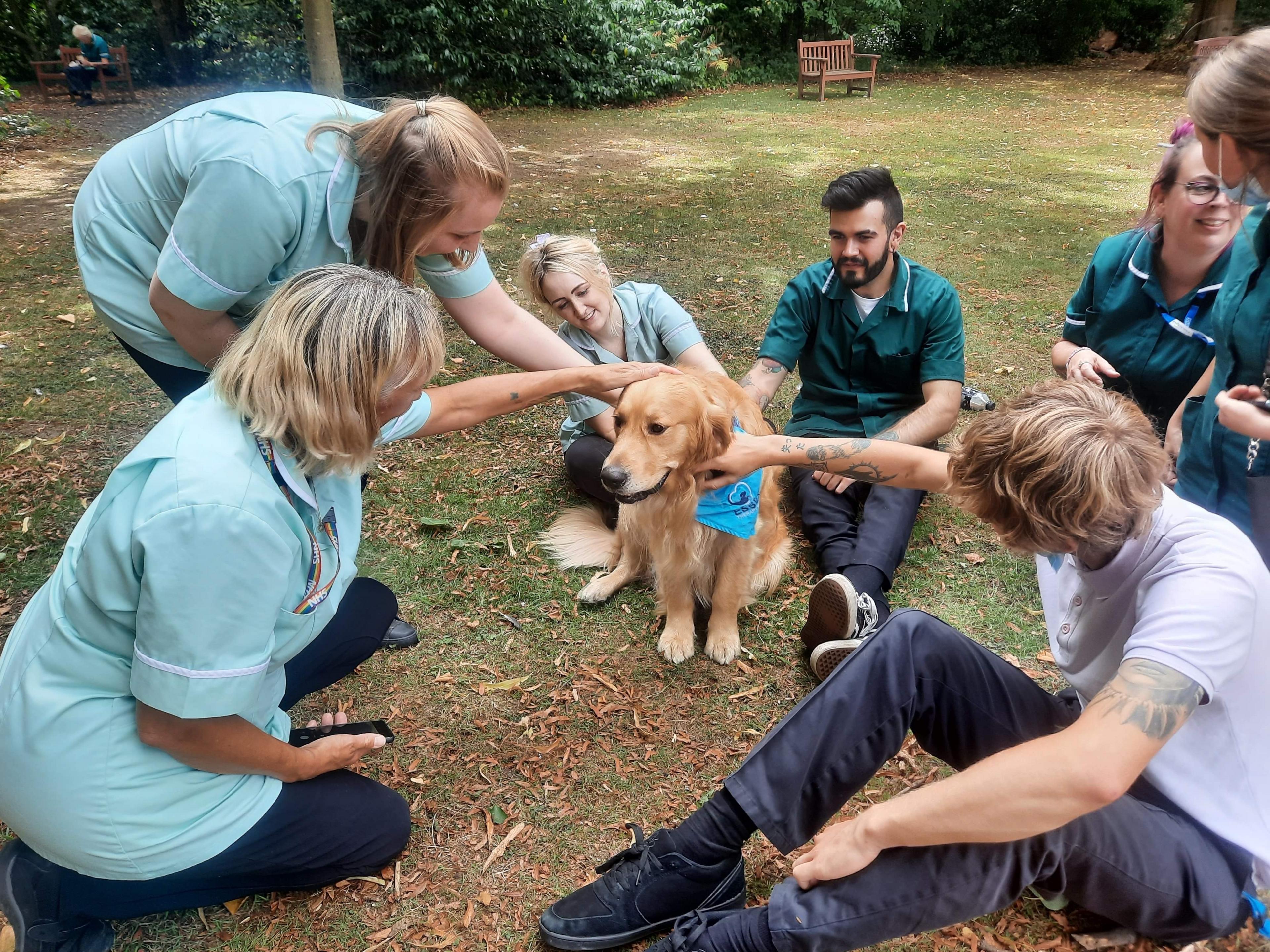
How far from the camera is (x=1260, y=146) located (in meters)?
1.85

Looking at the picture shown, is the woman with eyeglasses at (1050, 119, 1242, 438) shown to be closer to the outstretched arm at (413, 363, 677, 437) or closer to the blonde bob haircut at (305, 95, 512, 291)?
the outstretched arm at (413, 363, 677, 437)

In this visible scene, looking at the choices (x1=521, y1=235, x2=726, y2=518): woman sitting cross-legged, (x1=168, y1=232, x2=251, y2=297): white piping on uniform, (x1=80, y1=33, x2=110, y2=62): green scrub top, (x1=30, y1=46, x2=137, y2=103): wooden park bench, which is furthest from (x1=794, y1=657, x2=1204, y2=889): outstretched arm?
(x1=80, y1=33, x2=110, y2=62): green scrub top

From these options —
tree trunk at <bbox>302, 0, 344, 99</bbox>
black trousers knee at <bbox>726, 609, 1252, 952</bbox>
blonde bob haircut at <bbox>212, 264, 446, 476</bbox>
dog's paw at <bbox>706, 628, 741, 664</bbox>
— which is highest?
tree trunk at <bbox>302, 0, 344, 99</bbox>

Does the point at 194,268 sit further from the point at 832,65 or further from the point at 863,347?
the point at 832,65

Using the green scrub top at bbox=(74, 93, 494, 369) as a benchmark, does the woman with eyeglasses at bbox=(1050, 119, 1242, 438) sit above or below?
below

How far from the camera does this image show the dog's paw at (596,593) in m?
3.67

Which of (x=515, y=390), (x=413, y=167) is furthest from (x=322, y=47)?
(x=413, y=167)

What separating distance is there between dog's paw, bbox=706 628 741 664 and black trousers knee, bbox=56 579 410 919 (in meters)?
1.36

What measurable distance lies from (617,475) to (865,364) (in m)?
1.66

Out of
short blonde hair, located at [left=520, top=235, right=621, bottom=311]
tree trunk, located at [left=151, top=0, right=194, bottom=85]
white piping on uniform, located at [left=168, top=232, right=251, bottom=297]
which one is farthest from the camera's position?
tree trunk, located at [left=151, top=0, right=194, bottom=85]

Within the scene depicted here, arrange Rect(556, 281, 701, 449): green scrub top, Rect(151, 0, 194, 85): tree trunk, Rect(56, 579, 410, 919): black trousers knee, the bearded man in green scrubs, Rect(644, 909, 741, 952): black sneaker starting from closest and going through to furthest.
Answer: Rect(644, 909, 741, 952): black sneaker, Rect(56, 579, 410, 919): black trousers knee, the bearded man in green scrubs, Rect(556, 281, 701, 449): green scrub top, Rect(151, 0, 194, 85): tree trunk

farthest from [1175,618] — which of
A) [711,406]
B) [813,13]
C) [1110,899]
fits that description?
[813,13]

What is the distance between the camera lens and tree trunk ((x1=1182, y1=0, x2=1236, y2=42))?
1759 cm

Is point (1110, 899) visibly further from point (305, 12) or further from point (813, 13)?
point (813, 13)
